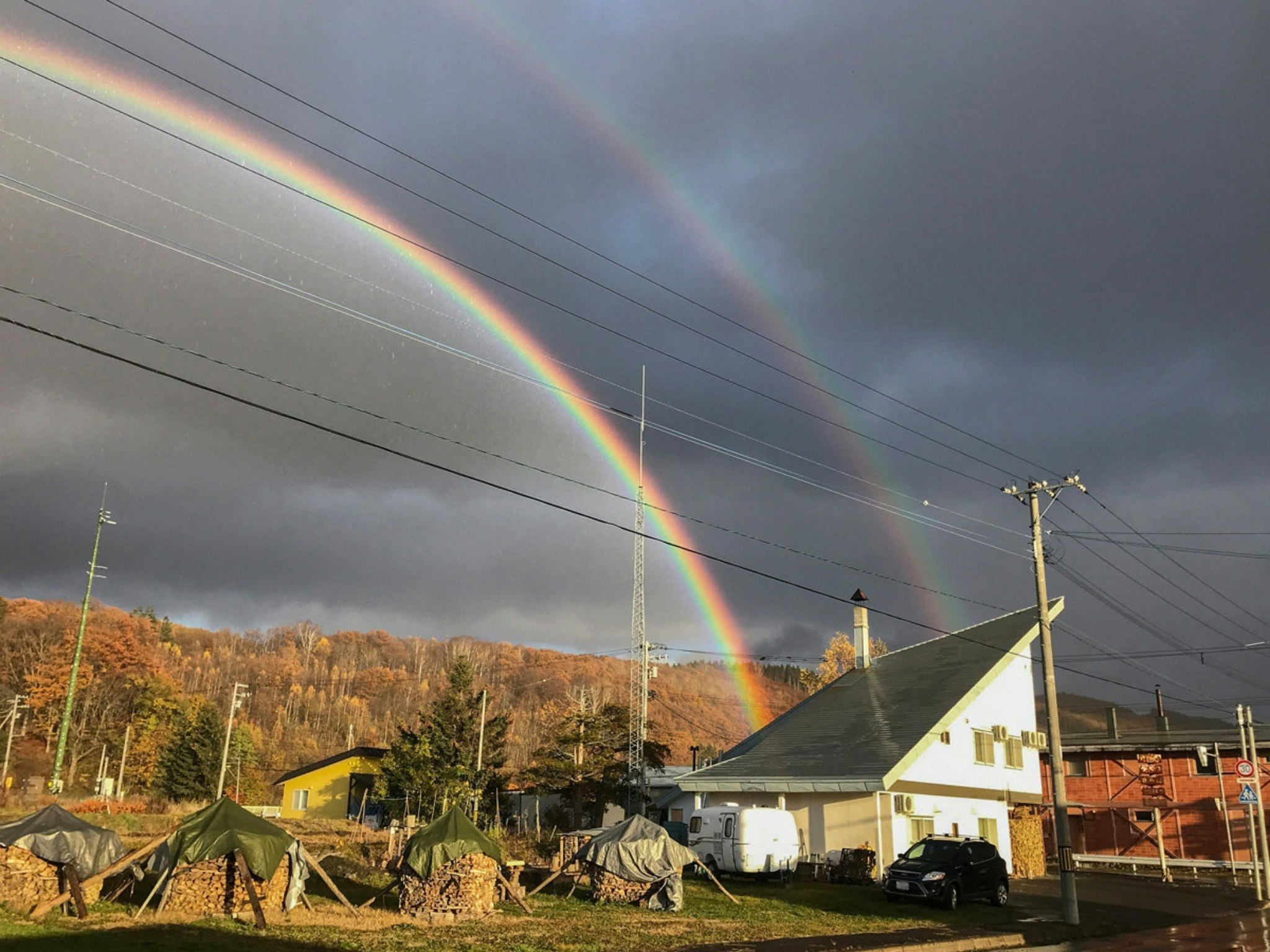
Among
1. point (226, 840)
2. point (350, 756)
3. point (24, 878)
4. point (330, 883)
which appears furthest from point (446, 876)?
point (350, 756)

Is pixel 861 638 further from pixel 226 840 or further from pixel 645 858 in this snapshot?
pixel 226 840

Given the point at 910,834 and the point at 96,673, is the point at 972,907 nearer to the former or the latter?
the point at 910,834

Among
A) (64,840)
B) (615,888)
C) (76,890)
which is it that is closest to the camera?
(76,890)

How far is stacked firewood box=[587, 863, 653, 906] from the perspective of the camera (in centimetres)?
Answer: 2444

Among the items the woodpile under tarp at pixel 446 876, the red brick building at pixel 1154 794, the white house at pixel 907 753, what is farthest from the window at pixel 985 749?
the woodpile under tarp at pixel 446 876

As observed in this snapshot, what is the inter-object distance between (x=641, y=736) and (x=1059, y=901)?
1684 centimetres

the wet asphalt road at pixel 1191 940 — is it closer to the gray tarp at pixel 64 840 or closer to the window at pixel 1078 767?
the gray tarp at pixel 64 840

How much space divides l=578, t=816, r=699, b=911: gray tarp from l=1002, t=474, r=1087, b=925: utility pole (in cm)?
896

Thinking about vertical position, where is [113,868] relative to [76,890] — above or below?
above

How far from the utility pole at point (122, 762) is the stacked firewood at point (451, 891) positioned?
43024 millimetres

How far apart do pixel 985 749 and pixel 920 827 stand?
5846 millimetres

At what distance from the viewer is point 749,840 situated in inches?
1212

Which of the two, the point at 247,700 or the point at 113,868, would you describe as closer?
the point at 113,868

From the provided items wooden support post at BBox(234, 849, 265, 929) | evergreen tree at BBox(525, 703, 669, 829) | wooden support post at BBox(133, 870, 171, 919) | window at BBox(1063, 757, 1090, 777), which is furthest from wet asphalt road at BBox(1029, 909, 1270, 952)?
window at BBox(1063, 757, 1090, 777)
